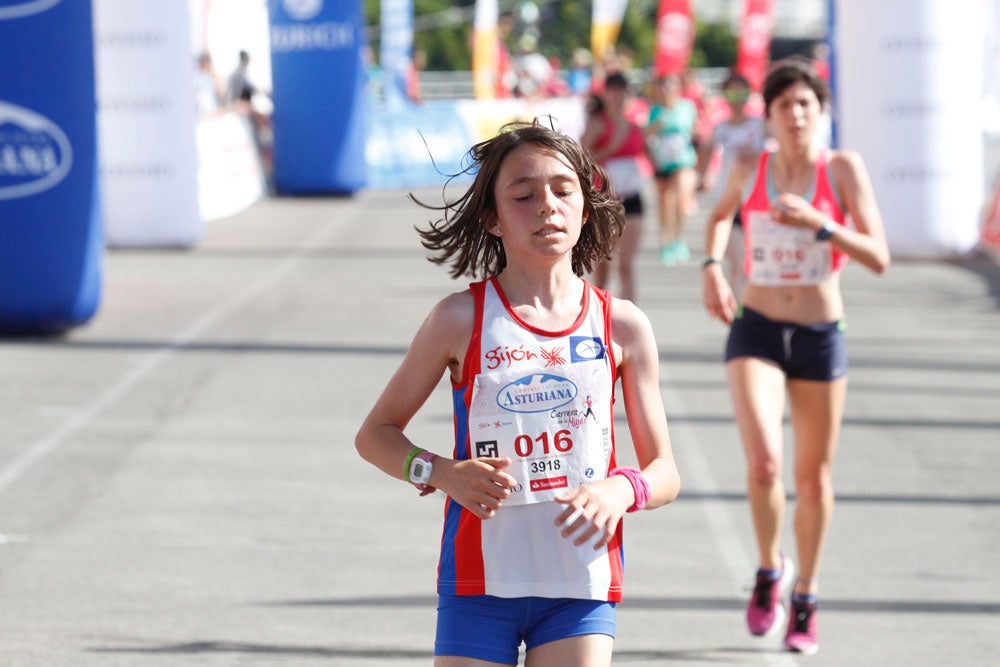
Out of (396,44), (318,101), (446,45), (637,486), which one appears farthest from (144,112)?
(446,45)

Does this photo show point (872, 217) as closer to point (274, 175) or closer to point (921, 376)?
point (921, 376)

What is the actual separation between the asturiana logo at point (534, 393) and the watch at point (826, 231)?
261 cm

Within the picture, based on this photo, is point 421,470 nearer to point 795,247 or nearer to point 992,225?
point 795,247

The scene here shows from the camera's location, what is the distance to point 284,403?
34.1 feet

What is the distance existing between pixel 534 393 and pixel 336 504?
4.68 meters

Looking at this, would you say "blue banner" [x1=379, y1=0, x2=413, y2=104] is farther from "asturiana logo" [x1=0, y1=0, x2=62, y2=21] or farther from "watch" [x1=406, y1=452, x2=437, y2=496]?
"watch" [x1=406, y1=452, x2=437, y2=496]

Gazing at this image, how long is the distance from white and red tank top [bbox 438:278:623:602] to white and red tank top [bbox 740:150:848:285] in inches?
106

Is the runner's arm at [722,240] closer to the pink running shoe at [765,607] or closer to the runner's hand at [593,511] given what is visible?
the pink running shoe at [765,607]

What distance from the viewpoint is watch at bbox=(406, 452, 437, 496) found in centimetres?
341

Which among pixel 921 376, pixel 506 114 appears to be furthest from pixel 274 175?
pixel 921 376

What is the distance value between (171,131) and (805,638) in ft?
44.4

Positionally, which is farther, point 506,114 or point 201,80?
point 506,114

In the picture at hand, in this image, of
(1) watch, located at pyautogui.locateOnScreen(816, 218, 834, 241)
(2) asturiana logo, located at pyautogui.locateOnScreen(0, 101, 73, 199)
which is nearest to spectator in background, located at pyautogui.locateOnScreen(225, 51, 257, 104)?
(2) asturiana logo, located at pyautogui.locateOnScreen(0, 101, 73, 199)

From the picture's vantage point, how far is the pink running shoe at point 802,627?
19.2 ft
